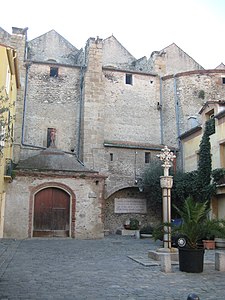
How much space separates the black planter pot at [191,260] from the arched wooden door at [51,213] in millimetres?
10468

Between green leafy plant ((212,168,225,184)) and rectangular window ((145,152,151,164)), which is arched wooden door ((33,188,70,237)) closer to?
rectangular window ((145,152,151,164))

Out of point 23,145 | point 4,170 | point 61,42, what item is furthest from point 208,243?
point 61,42

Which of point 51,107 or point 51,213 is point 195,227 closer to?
point 51,213

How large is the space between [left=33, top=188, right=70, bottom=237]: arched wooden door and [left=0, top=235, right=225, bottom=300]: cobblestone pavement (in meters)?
6.71

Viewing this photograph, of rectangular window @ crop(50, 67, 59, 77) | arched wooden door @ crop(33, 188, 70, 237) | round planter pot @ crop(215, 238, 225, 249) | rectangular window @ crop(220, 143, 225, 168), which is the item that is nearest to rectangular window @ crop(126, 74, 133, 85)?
rectangular window @ crop(50, 67, 59, 77)

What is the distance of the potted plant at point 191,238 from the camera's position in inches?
358

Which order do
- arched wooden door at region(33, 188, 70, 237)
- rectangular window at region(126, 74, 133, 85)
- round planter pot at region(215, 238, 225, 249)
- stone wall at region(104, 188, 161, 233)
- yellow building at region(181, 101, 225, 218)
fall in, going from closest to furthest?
round planter pot at region(215, 238, 225, 249) → yellow building at region(181, 101, 225, 218) → arched wooden door at region(33, 188, 70, 237) → stone wall at region(104, 188, 161, 233) → rectangular window at region(126, 74, 133, 85)

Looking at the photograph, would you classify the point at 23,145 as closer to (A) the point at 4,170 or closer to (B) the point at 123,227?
(A) the point at 4,170

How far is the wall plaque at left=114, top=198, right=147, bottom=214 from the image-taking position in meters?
23.5

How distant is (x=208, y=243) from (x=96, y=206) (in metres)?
6.30

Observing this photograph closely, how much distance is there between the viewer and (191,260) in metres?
9.08

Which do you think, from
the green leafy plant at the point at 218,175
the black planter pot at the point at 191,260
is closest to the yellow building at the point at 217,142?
the green leafy plant at the point at 218,175

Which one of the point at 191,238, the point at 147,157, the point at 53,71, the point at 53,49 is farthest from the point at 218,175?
the point at 53,49

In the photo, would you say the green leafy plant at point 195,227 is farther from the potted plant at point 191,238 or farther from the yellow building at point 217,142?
the yellow building at point 217,142
